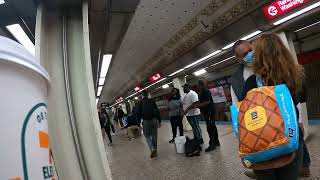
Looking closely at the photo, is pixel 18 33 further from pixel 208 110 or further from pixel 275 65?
pixel 208 110

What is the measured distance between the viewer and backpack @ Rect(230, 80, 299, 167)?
138 cm

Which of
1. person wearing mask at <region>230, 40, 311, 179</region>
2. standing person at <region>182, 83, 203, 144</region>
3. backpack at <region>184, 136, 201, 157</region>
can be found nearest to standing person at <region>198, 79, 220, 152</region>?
standing person at <region>182, 83, 203, 144</region>

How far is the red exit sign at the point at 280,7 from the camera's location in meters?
4.73

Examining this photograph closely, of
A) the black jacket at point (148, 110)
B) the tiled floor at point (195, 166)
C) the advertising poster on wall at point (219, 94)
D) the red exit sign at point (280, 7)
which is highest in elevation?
the red exit sign at point (280, 7)

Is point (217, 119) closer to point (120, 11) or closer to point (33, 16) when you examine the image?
point (120, 11)

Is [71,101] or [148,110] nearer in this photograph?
[71,101]

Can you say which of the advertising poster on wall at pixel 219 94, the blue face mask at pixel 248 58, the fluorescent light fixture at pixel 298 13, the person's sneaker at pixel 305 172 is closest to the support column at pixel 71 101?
the blue face mask at pixel 248 58

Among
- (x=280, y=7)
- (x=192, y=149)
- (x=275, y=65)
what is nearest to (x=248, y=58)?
(x=275, y=65)

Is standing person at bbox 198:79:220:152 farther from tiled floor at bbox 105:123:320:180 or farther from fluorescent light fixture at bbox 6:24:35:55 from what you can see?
fluorescent light fixture at bbox 6:24:35:55

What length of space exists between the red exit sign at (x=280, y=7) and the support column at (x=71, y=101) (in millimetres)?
3867

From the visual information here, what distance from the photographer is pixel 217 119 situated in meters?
13.9

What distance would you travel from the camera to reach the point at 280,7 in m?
4.88

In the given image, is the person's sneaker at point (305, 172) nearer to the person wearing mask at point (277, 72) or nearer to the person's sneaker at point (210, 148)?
the person wearing mask at point (277, 72)

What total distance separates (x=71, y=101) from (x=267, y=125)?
4.99 ft
